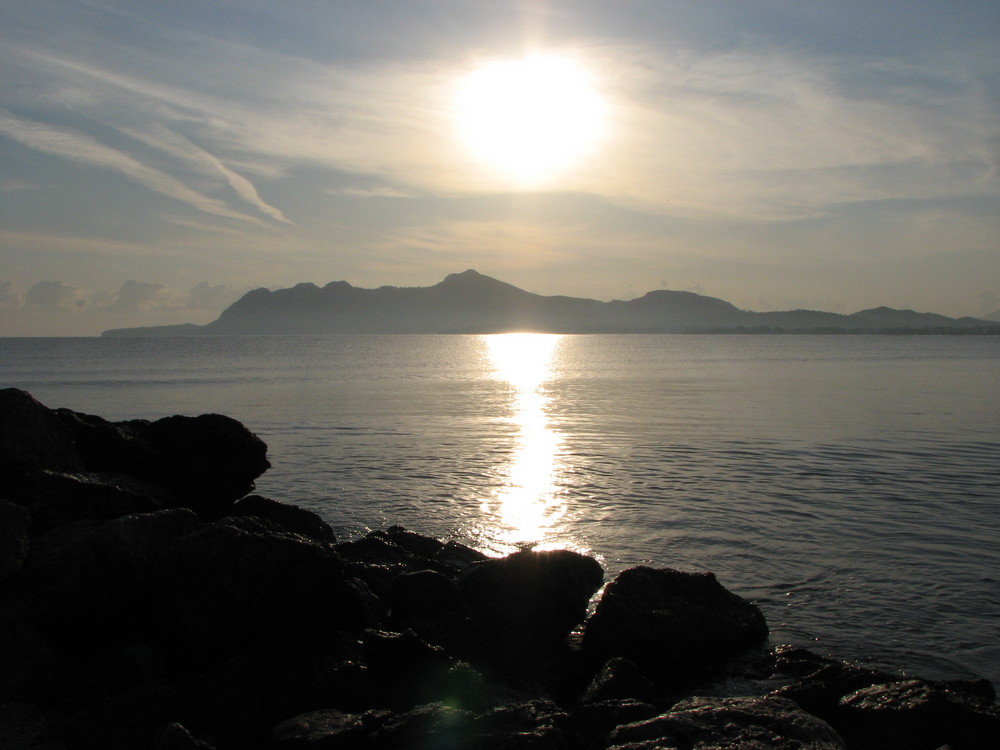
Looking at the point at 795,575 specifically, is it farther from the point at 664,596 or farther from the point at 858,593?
the point at 664,596

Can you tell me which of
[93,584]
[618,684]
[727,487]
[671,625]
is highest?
[93,584]

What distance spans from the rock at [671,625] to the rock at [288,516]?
533 cm

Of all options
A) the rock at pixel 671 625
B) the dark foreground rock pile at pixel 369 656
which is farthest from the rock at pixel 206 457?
the rock at pixel 671 625

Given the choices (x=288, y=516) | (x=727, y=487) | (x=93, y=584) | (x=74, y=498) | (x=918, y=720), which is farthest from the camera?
(x=727, y=487)

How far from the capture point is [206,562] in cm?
849

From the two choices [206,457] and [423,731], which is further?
[206,457]

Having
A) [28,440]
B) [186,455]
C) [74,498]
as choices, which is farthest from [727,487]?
[28,440]

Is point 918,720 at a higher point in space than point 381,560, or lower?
lower

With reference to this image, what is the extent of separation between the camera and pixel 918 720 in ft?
23.5

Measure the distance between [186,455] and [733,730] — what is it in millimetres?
10459

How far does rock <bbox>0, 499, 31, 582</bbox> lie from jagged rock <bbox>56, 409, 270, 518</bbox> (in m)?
4.42

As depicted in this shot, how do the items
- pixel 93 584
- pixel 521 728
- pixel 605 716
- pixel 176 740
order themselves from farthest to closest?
pixel 93 584
pixel 605 716
pixel 521 728
pixel 176 740

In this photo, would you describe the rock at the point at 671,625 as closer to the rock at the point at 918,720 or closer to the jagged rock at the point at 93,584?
the rock at the point at 918,720

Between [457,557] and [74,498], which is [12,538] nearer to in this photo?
[74,498]
